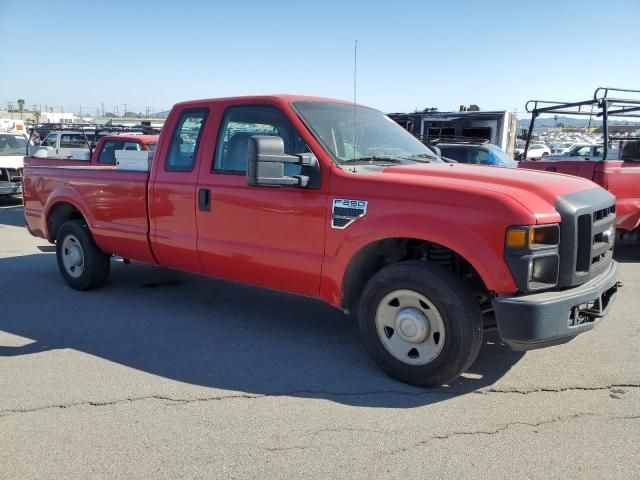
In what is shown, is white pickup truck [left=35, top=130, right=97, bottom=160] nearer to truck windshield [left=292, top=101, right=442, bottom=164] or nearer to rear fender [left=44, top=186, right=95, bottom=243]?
rear fender [left=44, top=186, right=95, bottom=243]

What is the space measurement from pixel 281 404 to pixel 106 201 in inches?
126

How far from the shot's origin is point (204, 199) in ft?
15.9

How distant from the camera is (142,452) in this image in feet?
10.2

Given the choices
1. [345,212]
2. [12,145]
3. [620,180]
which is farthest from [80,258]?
[12,145]

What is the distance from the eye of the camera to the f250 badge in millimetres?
3973

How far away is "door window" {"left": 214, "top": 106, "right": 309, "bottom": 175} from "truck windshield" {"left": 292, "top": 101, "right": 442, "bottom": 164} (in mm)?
174

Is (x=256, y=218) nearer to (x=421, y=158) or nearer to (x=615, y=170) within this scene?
(x=421, y=158)

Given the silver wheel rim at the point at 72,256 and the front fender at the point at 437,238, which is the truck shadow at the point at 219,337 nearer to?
the silver wheel rim at the point at 72,256

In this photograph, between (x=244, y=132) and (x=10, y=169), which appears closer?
(x=244, y=132)

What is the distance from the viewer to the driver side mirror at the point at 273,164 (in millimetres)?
3934

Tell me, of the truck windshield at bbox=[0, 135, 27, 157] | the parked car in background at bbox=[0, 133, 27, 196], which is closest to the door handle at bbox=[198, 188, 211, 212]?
the parked car in background at bbox=[0, 133, 27, 196]

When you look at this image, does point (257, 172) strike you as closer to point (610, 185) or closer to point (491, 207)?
point (491, 207)

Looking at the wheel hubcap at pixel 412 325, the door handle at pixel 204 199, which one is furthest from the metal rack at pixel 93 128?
the wheel hubcap at pixel 412 325

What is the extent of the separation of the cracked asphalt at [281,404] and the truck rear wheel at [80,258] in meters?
0.67
